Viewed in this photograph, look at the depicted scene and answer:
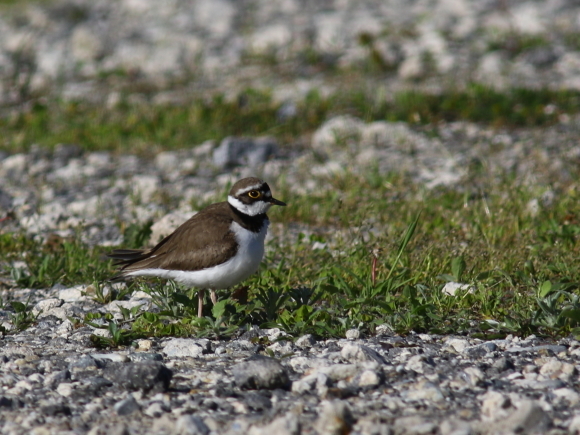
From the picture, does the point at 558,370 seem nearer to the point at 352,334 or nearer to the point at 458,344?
the point at 458,344

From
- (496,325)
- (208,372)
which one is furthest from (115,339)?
(496,325)

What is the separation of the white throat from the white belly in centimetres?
34

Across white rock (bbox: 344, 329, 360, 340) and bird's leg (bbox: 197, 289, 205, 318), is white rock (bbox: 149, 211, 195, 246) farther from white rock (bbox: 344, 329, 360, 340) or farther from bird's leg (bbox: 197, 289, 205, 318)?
white rock (bbox: 344, 329, 360, 340)

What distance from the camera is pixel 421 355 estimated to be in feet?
16.7

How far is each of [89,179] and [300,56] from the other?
18.0ft

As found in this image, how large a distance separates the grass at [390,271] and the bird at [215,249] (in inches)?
7.2

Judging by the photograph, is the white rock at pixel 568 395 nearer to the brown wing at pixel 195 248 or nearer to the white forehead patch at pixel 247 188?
the brown wing at pixel 195 248

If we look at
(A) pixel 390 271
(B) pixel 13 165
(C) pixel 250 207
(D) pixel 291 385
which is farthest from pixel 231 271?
(B) pixel 13 165

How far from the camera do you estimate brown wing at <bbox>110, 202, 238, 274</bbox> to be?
6020 millimetres

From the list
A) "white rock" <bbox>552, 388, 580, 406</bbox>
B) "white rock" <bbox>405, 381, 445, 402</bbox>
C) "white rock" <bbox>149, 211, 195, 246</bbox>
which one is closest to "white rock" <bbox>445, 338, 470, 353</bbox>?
"white rock" <bbox>405, 381, 445, 402</bbox>

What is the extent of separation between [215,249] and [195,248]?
0.19 meters

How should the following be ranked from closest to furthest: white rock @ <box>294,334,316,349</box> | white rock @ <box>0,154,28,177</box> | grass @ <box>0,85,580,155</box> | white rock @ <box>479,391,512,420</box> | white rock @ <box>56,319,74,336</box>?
white rock @ <box>479,391,512,420</box>, white rock @ <box>294,334,316,349</box>, white rock @ <box>56,319,74,336</box>, white rock @ <box>0,154,28,177</box>, grass @ <box>0,85,580,155</box>

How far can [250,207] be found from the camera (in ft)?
21.4

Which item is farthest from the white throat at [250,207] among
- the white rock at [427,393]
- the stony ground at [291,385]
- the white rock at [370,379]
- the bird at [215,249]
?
the white rock at [427,393]
